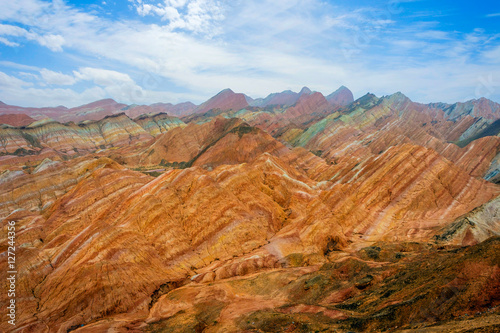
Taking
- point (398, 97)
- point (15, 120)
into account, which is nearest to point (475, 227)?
point (398, 97)

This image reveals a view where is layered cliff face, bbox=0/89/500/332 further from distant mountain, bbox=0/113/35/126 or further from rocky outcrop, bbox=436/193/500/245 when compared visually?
distant mountain, bbox=0/113/35/126

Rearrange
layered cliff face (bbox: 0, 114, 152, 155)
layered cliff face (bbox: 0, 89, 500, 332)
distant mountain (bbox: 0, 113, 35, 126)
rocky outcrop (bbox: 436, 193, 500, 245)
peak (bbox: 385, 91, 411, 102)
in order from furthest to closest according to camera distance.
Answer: peak (bbox: 385, 91, 411, 102) < distant mountain (bbox: 0, 113, 35, 126) < layered cliff face (bbox: 0, 114, 152, 155) < rocky outcrop (bbox: 436, 193, 500, 245) < layered cliff face (bbox: 0, 89, 500, 332)

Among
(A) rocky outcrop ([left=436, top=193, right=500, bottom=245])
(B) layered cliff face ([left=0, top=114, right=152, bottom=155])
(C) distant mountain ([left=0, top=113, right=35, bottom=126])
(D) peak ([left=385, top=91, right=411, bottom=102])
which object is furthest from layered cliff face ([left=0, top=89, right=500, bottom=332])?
(C) distant mountain ([left=0, top=113, right=35, bottom=126])

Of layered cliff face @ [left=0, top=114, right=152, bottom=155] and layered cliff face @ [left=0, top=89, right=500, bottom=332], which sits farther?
layered cliff face @ [left=0, top=114, right=152, bottom=155]

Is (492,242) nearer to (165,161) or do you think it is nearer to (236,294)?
(236,294)

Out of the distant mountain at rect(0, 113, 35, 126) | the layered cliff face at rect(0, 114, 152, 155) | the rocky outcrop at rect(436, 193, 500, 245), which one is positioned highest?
the distant mountain at rect(0, 113, 35, 126)

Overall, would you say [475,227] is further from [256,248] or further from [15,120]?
[15,120]

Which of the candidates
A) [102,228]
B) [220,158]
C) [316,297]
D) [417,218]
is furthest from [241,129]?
[316,297]

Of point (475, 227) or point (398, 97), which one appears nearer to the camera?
point (475, 227)

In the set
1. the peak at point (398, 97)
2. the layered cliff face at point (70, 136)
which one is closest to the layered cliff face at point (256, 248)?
the layered cliff face at point (70, 136)
